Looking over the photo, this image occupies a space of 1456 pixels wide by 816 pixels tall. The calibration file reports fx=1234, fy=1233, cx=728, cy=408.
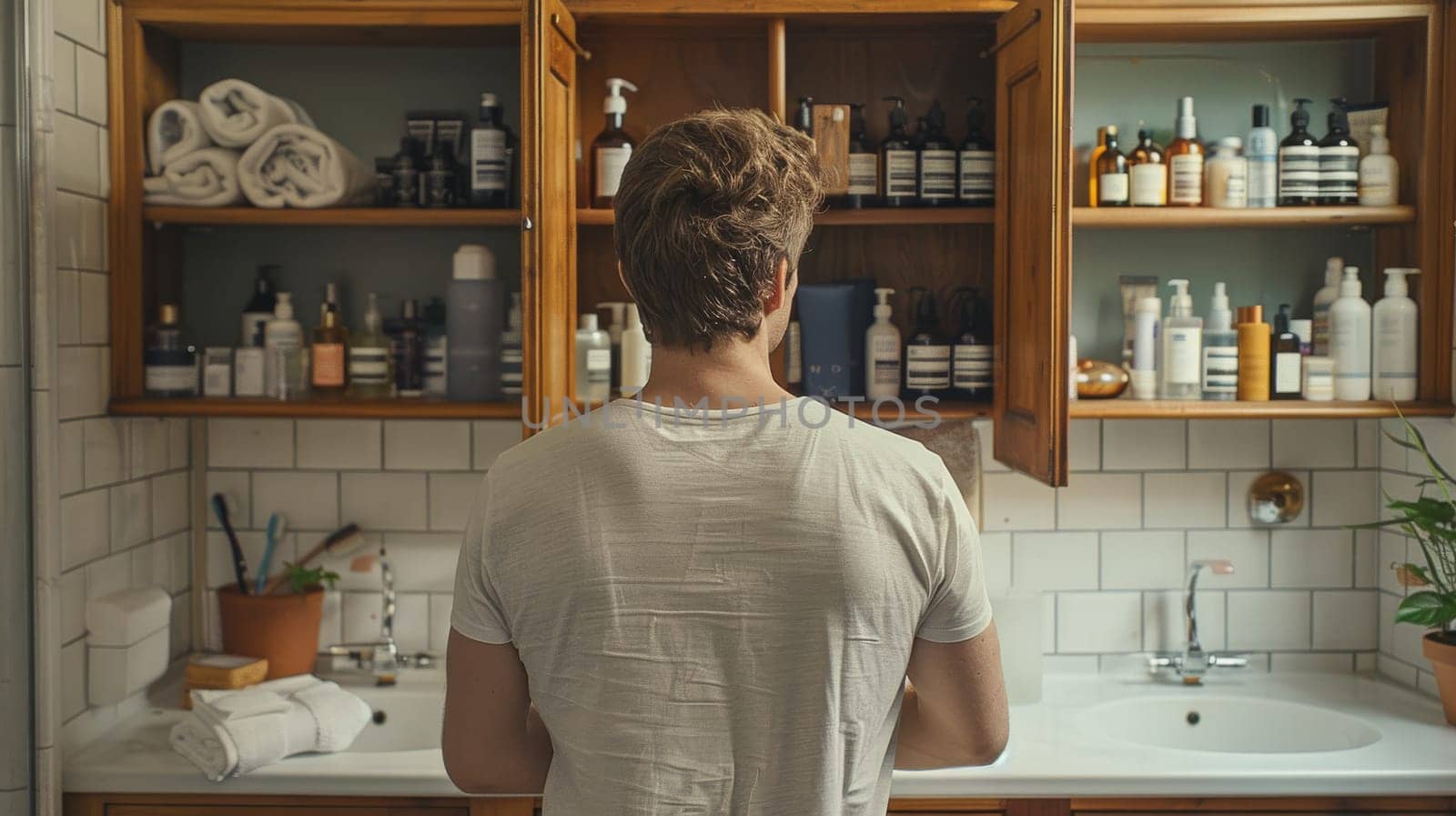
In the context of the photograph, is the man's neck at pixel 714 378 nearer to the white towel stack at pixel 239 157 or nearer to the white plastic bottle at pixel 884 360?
the white plastic bottle at pixel 884 360

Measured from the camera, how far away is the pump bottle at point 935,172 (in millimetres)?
2072

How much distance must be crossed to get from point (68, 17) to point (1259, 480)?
7.15ft

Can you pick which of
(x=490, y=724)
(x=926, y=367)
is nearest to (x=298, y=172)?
(x=926, y=367)

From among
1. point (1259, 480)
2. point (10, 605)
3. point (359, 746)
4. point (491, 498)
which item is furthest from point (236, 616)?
point (1259, 480)

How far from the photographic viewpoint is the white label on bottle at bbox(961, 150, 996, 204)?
2072 millimetres

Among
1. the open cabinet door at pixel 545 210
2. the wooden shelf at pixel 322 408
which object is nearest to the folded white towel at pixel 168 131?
the wooden shelf at pixel 322 408

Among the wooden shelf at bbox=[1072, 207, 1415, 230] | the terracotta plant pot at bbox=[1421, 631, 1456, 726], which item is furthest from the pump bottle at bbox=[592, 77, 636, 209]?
the terracotta plant pot at bbox=[1421, 631, 1456, 726]

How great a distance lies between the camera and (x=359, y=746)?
212cm

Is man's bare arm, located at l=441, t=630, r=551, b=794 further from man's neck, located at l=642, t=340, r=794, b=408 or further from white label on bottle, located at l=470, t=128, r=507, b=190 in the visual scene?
white label on bottle, located at l=470, t=128, r=507, b=190

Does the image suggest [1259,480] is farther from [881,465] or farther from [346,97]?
[346,97]

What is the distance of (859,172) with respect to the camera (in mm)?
2086

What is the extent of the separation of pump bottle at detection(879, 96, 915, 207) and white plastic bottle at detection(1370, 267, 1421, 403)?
807mm

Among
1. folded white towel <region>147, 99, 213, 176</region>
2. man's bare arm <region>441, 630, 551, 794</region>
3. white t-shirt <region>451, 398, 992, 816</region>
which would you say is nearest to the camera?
white t-shirt <region>451, 398, 992, 816</region>

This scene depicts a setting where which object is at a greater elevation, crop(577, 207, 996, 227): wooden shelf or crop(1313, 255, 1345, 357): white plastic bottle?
crop(577, 207, 996, 227): wooden shelf
